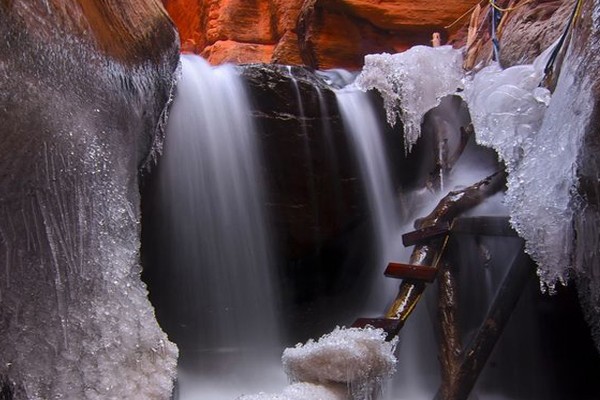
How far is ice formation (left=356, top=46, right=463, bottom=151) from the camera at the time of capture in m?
5.08

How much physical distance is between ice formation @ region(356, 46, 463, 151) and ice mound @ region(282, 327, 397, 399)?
9.44 feet

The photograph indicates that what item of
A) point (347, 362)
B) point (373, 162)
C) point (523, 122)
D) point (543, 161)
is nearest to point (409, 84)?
point (373, 162)

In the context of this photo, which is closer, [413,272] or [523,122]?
[413,272]

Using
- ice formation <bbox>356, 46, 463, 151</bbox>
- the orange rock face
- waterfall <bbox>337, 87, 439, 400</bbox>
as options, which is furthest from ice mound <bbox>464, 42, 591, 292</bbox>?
the orange rock face

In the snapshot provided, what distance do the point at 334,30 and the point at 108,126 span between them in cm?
654

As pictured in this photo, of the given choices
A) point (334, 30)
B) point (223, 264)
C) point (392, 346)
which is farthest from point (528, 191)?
point (334, 30)

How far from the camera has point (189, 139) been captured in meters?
4.46

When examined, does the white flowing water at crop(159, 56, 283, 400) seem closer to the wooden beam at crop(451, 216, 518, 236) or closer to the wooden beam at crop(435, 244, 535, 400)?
the wooden beam at crop(435, 244, 535, 400)

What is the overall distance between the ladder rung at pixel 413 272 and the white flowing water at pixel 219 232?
145cm

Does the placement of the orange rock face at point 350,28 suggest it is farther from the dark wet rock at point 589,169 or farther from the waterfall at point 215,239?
the dark wet rock at point 589,169

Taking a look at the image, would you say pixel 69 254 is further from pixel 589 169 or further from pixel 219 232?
pixel 219 232

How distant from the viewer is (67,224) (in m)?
1.85

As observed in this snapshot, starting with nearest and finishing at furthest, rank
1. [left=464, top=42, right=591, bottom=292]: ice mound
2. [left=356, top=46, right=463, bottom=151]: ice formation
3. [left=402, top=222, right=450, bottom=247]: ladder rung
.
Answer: [left=464, top=42, right=591, bottom=292]: ice mound, [left=402, top=222, right=450, bottom=247]: ladder rung, [left=356, top=46, right=463, bottom=151]: ice formation

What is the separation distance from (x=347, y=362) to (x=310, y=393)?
0.84 feet
